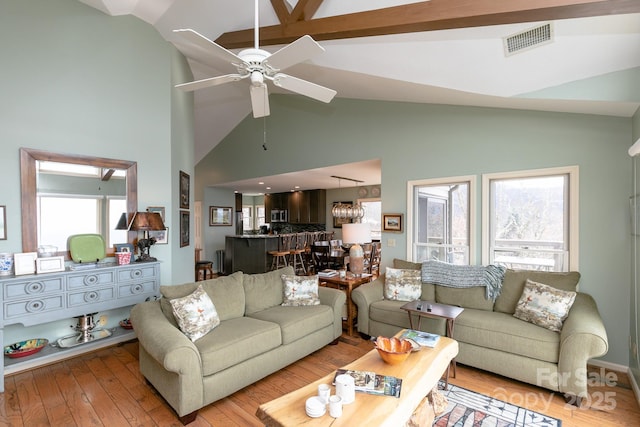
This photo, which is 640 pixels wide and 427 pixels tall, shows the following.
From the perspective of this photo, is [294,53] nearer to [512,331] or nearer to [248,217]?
[512,331]

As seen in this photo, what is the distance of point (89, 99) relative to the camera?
3.36 metres

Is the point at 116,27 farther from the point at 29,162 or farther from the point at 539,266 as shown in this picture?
the point at 539,266

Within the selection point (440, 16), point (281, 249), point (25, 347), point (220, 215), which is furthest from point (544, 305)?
point (220, 215)

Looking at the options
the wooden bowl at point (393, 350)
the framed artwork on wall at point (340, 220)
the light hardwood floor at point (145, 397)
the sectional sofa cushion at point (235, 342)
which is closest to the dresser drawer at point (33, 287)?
the light hardwood floor at point (145, 397)

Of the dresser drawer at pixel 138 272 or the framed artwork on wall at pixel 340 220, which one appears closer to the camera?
the dresser drawer at pixel 138 272

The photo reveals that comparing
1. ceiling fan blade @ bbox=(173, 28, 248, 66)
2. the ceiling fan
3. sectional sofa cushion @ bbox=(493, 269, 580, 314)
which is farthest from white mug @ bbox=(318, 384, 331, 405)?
sectional sofa cushion @ bbox=(493, 269, 580, 314)

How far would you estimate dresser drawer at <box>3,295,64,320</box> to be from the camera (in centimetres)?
259

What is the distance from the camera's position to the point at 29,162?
2980 mm

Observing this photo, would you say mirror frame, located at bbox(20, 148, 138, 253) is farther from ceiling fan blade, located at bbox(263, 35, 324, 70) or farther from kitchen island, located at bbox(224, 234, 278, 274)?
kitchen island, located at bbox(224, 234, 278, 274)

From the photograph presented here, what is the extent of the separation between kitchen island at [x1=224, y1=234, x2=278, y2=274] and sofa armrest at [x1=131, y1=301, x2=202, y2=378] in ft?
15.6

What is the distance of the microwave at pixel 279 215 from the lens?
9844 mm

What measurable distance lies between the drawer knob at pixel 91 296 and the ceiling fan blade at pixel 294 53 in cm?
287

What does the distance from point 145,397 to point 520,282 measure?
3750 millimetres

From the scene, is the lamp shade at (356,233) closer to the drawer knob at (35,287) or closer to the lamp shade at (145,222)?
the lamp shade at (145,222)
